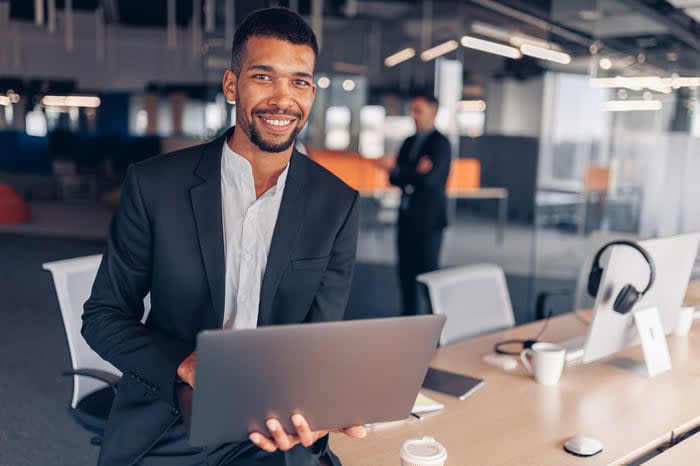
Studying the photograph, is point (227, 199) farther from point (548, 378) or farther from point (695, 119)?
point (695, 119)

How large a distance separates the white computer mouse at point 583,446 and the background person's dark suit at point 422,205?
3.37 metres

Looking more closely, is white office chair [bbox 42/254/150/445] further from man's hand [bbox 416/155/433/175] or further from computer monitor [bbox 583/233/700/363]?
man's hand [bbox 416/155/433/175]

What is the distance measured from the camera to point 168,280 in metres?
1.50

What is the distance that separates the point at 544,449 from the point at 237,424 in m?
0.86

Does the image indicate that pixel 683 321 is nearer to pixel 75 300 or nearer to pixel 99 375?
pixel 99 375

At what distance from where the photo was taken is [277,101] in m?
1.47

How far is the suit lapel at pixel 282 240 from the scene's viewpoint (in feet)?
5.05

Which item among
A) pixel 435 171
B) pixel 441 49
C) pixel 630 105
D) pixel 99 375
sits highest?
pixel 441 49

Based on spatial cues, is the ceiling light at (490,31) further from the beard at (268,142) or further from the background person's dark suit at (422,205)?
the beard at (268,142)

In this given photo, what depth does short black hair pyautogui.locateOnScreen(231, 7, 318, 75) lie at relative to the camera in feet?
4.81

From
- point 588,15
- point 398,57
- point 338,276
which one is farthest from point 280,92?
point 398,57

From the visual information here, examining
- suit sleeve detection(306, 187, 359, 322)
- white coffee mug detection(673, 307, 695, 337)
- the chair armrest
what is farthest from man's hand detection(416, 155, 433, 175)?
suit sleeve detection(306, 187, 359, 322)

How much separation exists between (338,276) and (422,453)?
1.55 ft

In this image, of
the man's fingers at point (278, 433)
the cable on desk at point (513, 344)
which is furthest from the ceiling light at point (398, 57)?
the man's fingers at point (278, 433)
